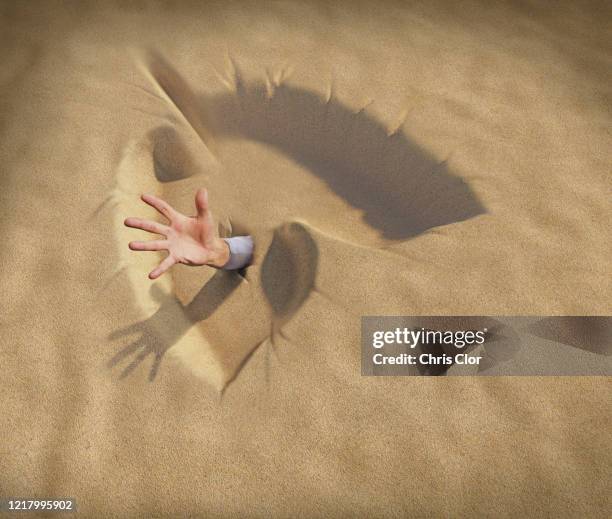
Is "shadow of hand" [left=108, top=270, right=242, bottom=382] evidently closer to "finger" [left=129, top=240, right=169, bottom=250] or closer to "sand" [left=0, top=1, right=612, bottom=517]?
"sand" [left=0, top=1, right=612, bottom=517]

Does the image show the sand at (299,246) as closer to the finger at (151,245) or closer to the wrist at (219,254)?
the wrist at (219,254)

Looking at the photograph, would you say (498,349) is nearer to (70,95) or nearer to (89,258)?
(89,258)

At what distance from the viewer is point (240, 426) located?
124cm

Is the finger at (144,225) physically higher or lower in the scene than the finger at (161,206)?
lower

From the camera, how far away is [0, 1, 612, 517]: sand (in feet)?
3.94

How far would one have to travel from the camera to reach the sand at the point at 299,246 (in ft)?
3.94

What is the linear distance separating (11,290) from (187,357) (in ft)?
1.39

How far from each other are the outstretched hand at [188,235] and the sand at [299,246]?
108 mm

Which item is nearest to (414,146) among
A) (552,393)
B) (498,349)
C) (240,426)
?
(498,349)

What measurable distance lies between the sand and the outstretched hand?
0.35 ft

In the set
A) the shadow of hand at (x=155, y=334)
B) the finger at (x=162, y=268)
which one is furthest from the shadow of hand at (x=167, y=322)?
the finger at (x=162, y=268)

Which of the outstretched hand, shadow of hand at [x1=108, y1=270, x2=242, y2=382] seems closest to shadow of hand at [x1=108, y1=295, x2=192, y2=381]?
shadow of hand at [x1=108, y1=270, x2=242, y2=382]

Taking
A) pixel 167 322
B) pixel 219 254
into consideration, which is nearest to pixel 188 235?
pixel 219 254

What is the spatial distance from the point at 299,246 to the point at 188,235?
26 cm
